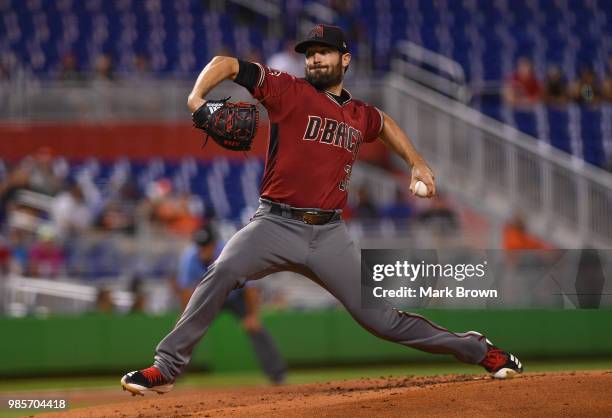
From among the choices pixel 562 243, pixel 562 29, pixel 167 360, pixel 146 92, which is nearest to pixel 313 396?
pixel 167 360

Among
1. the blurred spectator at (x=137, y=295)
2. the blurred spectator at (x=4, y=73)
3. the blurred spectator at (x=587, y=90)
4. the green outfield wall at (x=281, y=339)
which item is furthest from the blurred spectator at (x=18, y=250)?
the blurred spectator at (x=587, y=90)

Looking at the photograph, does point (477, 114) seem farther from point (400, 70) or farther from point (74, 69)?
point (74, 69)

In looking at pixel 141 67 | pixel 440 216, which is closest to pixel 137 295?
pixel 440 216

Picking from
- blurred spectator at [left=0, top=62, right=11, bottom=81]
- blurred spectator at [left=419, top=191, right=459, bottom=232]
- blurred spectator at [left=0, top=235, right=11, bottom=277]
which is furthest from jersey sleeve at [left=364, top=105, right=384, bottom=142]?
blurred spectator at [left=0, top=62, right=11, bottom=81]

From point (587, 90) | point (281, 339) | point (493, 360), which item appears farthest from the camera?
point (587, 90)

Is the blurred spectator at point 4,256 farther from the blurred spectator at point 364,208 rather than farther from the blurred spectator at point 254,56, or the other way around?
the blurred spectator at point 254,56

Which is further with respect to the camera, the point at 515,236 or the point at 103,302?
the point at 515,236

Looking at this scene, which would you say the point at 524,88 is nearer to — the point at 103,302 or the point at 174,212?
the point at 174,212
